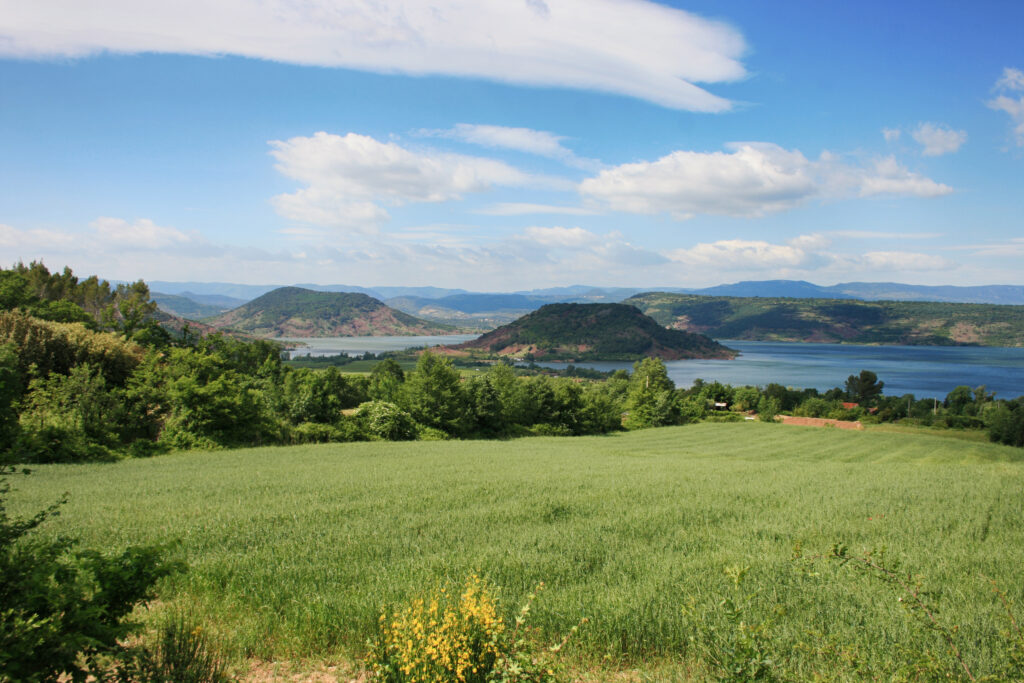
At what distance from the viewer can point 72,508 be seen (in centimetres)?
1141

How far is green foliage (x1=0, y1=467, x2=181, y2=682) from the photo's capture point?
2854mm

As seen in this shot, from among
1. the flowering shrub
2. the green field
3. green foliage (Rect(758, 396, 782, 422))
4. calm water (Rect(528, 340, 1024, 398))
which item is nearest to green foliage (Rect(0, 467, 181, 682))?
the green field

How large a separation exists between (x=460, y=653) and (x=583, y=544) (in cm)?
447

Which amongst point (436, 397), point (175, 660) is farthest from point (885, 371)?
point (175, 660)

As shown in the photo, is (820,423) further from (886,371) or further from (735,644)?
(886,371)

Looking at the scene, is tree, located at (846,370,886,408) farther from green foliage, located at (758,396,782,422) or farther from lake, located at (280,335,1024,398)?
green foliage, located at (758,396,782,422)

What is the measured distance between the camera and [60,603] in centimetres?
311

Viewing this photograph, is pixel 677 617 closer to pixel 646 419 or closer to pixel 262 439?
pixel 262 439

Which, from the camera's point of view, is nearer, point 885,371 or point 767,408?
point 767,408

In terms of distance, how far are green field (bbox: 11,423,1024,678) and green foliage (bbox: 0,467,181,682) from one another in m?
1.72

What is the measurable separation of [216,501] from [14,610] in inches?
431

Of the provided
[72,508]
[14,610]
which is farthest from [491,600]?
[72,508]

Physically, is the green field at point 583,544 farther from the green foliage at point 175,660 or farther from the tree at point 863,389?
the tree at point 863,389

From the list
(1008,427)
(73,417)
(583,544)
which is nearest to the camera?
(583,544)
